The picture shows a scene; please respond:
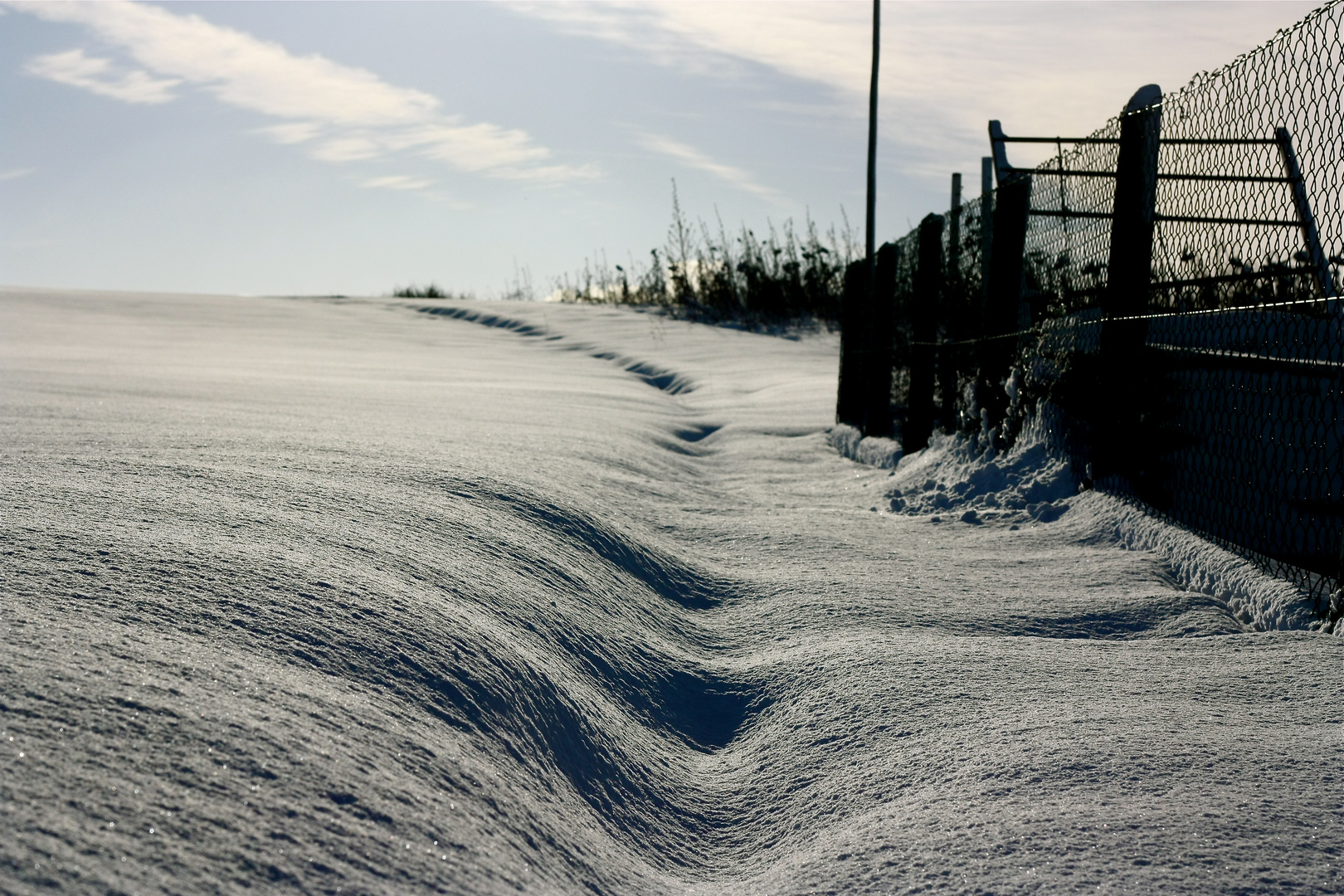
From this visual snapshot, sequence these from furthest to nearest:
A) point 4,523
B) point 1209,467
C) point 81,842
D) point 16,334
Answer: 1. point 16,334
2. point 1209,467
3. point 4,523
4. point 81,842

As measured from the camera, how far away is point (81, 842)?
0.88 metres

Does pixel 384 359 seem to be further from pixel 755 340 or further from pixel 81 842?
pixel 81 842

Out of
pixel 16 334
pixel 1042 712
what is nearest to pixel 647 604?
pixel 1042 712

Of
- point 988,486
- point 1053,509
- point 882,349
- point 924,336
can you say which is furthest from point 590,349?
point 1053,509

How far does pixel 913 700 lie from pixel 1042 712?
0.22 m

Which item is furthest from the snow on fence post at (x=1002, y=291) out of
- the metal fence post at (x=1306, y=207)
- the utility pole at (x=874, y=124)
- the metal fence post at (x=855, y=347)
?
the utility pole at (x=874, y=124)

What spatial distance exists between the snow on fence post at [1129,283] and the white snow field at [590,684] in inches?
9.3

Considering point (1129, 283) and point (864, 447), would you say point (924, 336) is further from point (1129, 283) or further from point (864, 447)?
point (1129, 283)

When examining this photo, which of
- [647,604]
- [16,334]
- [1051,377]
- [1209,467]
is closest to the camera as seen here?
[647,604]

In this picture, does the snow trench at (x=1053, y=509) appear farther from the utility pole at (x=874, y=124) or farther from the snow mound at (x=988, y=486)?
the utility pole at (x=874, y=124)

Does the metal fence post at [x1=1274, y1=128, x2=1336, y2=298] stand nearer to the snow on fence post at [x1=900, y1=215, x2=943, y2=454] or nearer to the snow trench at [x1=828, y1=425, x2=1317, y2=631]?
the snow trench at [x1=828, y1=425, x2=1317, y2=631]

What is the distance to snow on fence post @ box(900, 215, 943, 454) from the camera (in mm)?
4727

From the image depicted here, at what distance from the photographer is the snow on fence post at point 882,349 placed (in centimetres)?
539

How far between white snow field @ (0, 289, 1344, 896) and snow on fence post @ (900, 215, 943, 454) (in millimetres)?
1360
